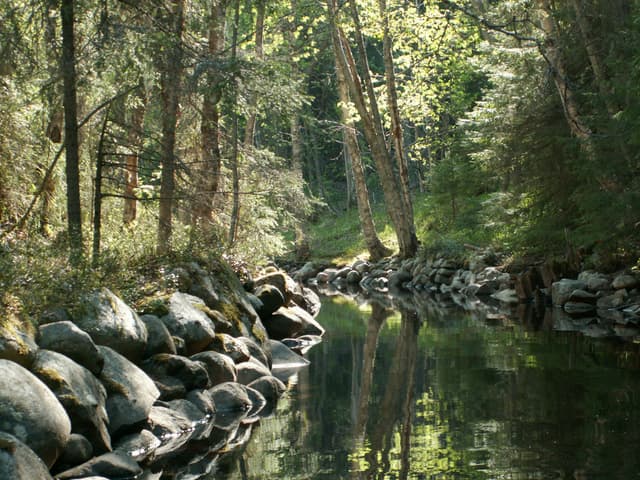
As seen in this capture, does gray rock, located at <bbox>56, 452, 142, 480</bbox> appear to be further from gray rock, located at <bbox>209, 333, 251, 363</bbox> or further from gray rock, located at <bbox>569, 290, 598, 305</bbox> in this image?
gray rock, located at <bbox>569, 290, 598, 305</bbox>

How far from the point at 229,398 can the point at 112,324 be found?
59.8 inches

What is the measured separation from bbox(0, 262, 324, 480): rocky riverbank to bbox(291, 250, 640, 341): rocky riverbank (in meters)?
5.81

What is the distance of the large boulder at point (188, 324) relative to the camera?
877cm

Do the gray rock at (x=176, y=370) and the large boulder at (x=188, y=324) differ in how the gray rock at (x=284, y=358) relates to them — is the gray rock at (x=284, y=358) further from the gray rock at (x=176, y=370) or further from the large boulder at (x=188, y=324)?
the gray rock at (x=176, y=370)

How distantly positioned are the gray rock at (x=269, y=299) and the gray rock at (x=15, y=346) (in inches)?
280

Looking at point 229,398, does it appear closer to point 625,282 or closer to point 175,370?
point 175,370

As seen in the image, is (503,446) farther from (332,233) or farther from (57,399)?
(332,233)

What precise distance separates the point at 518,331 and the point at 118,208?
23.6ft

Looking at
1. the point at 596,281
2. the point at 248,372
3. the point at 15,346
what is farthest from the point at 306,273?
the point at 15,346

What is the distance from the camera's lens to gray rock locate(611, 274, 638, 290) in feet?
47.2

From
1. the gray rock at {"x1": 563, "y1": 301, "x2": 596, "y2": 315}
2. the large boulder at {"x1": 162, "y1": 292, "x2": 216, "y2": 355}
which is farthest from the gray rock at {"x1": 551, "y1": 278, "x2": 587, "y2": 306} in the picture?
the large boulder at {"x1": 162, "y1": 292, "x2": 216, "y2": 355}

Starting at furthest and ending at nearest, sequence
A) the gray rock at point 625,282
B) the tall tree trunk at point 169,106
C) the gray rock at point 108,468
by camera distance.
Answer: the gray rock at point 625,282
the tall tree trunk at point 169,106
the gray rock at point 108,468

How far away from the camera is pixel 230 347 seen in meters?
9.49

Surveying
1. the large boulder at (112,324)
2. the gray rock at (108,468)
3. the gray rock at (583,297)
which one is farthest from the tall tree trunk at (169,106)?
the gray rock at (583,297)
